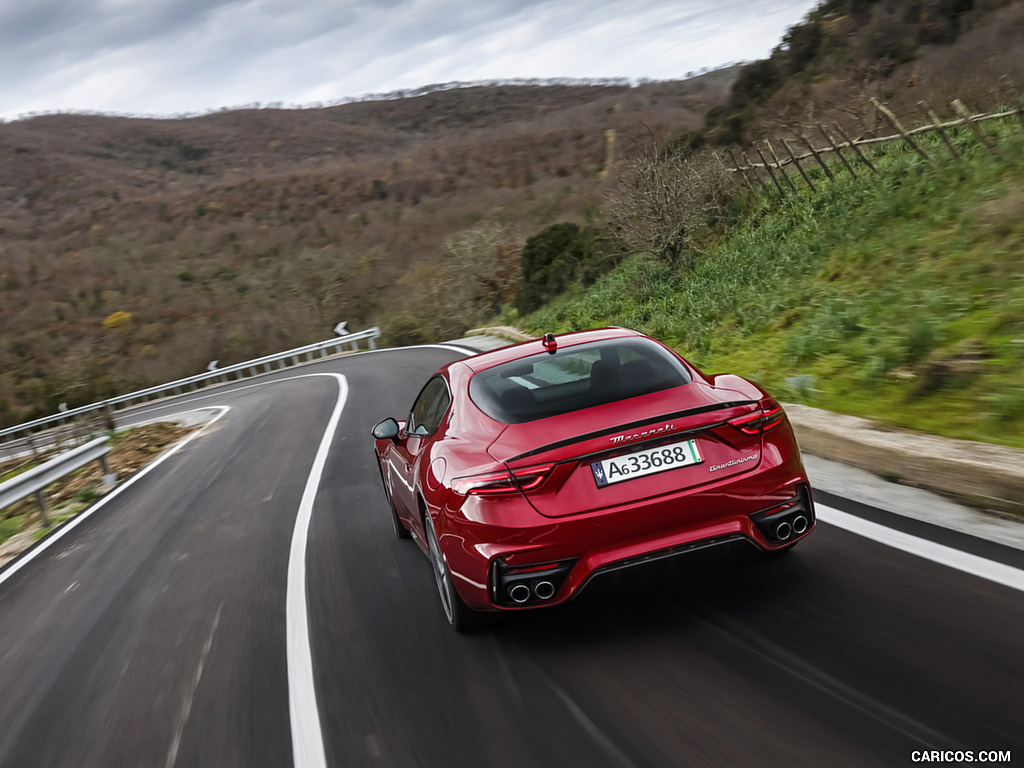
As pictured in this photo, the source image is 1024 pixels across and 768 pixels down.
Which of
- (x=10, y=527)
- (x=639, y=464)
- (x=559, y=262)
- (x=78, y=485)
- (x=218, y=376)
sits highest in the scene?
(x=639, y=464)

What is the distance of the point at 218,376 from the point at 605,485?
38.0 metres

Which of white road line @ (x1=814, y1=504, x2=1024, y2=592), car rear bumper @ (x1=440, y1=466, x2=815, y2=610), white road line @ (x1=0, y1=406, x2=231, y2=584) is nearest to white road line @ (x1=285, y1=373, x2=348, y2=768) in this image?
car rear bumper @ (x1=440, y1=466, x2=815, y2=610)

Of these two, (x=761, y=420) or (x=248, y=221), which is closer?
(x=761, y=420)

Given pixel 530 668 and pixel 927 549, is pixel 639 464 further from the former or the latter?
pixel 927 549

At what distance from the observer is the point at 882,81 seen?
30250 mm

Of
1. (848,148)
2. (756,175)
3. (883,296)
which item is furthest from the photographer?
(756,175)

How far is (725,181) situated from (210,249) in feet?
208

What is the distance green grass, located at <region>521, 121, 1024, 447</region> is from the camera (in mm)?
7332

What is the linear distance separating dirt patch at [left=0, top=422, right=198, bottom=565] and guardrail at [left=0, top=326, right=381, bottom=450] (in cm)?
1429

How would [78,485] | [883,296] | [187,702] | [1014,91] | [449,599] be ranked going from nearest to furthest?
[187,702] → [449,599] → [883,296] → [1014,91] → [78,485]

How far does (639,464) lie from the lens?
4016 mm

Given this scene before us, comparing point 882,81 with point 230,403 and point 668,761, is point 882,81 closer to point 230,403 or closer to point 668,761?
point 230,403

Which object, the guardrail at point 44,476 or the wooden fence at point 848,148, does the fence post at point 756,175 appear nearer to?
the wooden fence at point 848,148

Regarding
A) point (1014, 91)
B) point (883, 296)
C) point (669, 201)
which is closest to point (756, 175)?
point (669, 201)
